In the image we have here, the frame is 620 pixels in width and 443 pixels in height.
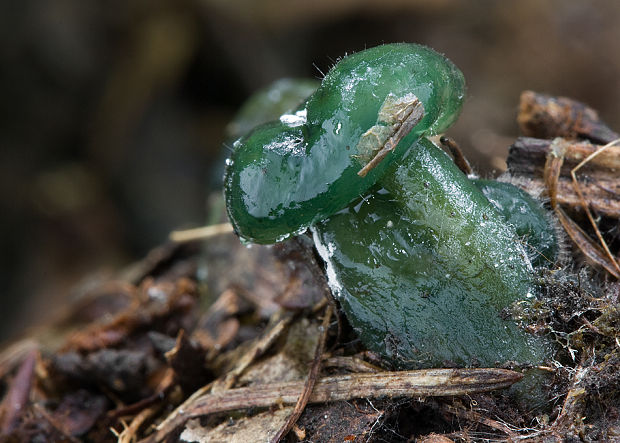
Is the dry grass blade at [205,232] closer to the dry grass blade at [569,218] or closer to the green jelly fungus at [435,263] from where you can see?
the green jelly fungus at [435,263]

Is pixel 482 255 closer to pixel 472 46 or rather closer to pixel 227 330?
pixel 227 330

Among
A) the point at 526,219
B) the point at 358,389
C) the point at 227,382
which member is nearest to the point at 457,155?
the point at 526,219

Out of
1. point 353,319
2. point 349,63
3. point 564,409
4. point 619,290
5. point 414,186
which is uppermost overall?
point 349,63

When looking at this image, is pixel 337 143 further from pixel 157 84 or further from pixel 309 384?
pixel 157 84

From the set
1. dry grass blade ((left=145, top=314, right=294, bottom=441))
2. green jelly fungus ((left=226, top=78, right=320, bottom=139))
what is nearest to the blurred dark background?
green jelly fungus ((left=226, top=78, right=320, bottom=139))

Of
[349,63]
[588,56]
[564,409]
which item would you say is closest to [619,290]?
[564,409]

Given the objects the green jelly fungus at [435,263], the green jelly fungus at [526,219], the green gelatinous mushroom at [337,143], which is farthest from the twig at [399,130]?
the green jelly fungus at [526,219]
